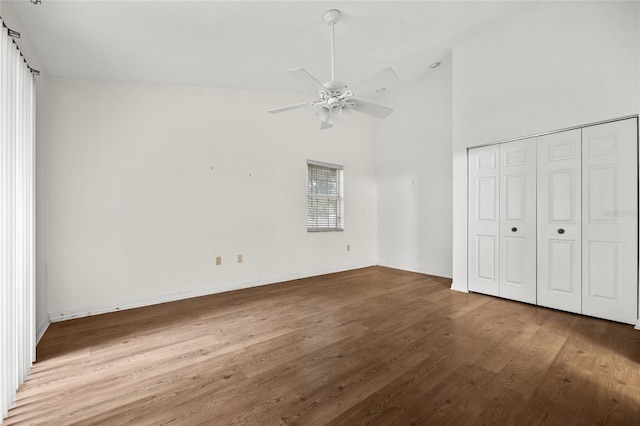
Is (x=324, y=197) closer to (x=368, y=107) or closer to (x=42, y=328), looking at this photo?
(x=368, y=107)

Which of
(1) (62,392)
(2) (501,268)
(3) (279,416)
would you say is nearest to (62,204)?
(1) (62,392)

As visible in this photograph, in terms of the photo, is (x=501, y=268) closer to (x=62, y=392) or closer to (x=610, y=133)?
(x=610, y=133)

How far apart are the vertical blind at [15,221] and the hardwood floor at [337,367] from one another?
0.22 m

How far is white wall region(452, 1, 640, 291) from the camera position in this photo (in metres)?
2.80

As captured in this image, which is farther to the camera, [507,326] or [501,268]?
[501,268]

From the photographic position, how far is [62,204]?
3.13 m

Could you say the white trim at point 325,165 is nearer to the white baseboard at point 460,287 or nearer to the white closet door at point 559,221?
the white baseboard at point 460,287

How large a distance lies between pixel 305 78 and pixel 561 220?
3.24 meters

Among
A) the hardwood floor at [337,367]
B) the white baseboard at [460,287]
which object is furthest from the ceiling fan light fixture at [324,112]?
the white baseboard at [460,287]

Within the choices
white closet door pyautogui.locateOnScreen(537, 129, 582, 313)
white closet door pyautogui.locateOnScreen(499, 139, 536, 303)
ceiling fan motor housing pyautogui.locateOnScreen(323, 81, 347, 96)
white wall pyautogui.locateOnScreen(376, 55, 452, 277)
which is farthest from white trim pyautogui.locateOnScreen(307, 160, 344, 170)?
white closet door pyautogui.locateOnScreen(537, 129, 582, 313)

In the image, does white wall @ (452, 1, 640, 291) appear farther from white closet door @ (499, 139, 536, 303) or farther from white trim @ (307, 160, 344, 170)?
white trim @ (307, 160, 344, 170)

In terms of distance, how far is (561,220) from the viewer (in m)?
3.18

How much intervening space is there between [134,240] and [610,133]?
547 centimetres

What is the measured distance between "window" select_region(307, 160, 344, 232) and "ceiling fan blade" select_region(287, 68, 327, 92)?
8.10ft
